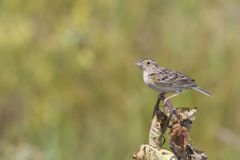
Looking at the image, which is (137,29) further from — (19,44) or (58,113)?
(58,113)

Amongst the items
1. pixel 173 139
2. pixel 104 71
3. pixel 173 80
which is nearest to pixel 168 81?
pixel 173 80

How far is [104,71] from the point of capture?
920 cm

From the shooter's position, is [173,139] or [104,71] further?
[104,71]

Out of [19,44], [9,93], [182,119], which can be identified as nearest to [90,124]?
[9,93]

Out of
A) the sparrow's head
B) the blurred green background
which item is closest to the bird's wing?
the sparrow's head

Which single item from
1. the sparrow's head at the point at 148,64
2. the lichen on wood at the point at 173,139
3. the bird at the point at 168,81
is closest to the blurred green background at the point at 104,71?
the sparrow's head at the point at 148,64

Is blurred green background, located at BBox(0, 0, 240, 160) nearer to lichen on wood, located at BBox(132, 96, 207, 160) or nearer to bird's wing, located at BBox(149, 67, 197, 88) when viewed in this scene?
bird's wing, located at BBox(149, 67, 197, 88)

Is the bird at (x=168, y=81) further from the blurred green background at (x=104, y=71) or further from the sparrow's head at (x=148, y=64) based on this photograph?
the blurred green background at (x=104, y=71)

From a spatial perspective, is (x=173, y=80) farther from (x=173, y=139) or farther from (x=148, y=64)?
(x=173, y=139)

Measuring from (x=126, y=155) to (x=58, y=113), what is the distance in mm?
994

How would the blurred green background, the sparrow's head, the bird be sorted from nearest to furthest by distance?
the bird, the sparrow's head, the blurred green background

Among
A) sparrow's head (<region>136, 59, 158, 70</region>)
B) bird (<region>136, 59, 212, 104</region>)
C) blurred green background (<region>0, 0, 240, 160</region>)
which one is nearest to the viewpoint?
bird (<region>136, 59, 212, 104</region>)

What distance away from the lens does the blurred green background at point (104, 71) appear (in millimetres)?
7840

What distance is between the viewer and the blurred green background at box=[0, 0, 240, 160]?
25.7 ft
